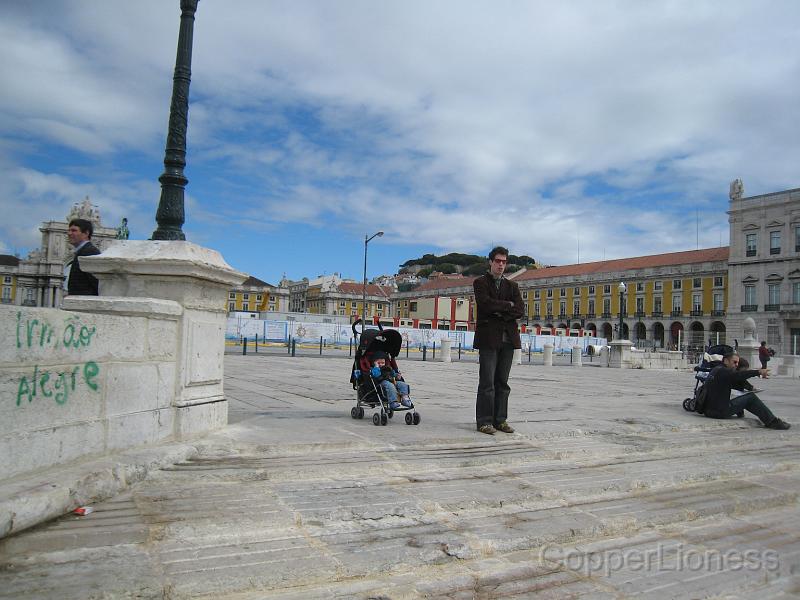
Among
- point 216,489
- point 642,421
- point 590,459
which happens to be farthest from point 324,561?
point 642,421

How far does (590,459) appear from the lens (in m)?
5.27

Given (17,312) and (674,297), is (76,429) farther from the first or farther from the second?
(674,297)

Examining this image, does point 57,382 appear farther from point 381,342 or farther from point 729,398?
point 729,398

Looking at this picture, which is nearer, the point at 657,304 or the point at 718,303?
the point at 718,303

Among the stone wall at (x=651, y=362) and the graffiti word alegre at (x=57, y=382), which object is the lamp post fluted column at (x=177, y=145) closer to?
the graffiti word alegre at (x=57, y=382)

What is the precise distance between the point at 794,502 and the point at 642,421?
8.94 feet

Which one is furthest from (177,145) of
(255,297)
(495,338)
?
(255,297)

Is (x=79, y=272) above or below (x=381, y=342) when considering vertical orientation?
above

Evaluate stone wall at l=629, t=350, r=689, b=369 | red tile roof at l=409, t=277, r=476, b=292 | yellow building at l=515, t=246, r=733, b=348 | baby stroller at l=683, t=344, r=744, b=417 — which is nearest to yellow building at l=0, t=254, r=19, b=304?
red tile roof at l=409, t=277, r=476, b=292

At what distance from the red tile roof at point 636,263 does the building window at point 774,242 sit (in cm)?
777

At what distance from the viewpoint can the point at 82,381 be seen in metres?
3.76

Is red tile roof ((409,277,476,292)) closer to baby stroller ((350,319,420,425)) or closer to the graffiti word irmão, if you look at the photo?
baby stroller ((350,319,420,425))

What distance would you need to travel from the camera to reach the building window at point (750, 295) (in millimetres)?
65250

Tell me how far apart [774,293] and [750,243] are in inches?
251
